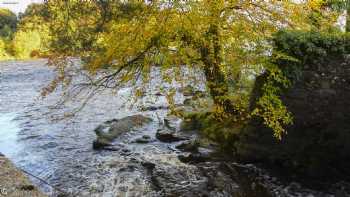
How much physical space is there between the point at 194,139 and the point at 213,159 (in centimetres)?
177

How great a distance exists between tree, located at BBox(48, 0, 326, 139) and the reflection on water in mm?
4624

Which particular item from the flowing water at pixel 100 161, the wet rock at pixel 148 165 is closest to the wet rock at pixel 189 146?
the flowing water at pixel 100 161

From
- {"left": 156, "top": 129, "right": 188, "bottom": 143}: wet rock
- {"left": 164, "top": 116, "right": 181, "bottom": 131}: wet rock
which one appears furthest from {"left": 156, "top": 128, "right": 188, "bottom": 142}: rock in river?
{"left": 164, "top": 116, "right": 181, "bottom": 131}: wet rock

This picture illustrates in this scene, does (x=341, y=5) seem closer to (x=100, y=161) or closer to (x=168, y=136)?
(x=168, y=136)

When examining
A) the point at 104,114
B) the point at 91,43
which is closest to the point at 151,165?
the point at 91,43

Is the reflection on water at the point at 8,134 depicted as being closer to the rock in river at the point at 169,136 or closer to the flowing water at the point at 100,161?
the flowing water at the point at 100,161

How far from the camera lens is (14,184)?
932 centimetres

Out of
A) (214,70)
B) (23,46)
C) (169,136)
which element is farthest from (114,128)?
(23,46)

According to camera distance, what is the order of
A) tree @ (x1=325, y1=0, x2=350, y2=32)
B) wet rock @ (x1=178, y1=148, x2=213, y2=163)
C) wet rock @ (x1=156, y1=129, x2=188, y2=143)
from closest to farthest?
wet rock @ (x1=178, y1=148, x2=213, y2=163), tree @ (x1=325, y1=0, x2=350, y2=32), wet rock @ (x1=156, y1=129, x2=188, y2=143)

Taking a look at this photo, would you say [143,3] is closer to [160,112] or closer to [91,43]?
[91,43]

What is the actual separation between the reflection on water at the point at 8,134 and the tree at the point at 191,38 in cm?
462

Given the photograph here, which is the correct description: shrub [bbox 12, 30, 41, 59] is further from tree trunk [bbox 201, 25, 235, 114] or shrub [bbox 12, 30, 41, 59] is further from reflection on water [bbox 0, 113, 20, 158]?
tree trunk [bbox 201, 25, 235, 114]

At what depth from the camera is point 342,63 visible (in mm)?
9531

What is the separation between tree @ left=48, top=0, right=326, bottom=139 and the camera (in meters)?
9.37
